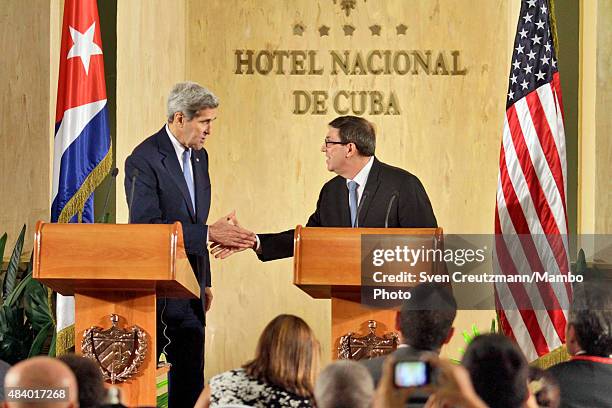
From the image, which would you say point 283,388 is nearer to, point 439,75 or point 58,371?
point 58,371

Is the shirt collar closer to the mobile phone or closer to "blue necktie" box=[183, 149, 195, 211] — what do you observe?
"blue necktie" box=[183, 149, 195, 211]

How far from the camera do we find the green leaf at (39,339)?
7035 millimetres

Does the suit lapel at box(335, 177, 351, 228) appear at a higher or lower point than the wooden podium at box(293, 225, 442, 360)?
higher

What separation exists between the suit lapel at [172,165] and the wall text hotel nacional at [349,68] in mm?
3177

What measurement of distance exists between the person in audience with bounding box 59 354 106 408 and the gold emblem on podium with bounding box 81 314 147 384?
1.28 m

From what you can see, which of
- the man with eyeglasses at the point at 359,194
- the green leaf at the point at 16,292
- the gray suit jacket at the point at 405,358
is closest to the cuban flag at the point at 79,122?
the green leaf at the point at 16,292

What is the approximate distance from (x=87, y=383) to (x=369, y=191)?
2.72 m

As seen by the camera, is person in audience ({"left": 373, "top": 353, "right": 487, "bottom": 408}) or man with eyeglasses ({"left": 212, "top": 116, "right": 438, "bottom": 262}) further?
man with eyeglasses ({"left": 212, "top": 116, "right": 438, "bottom": 262})

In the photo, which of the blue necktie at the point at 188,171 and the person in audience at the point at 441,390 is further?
the blue necktie at the point at 188,171

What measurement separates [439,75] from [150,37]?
237 cm

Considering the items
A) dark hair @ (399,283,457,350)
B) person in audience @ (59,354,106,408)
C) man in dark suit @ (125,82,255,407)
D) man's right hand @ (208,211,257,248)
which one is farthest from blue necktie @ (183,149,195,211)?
person in audience @ (59,354,106,408)

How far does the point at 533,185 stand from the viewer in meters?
6.82

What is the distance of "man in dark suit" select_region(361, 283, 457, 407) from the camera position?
154 inches

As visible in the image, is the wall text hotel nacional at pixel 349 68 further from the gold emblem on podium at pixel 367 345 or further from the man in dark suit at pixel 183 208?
the gold emblem on podium at pixel 367 345
